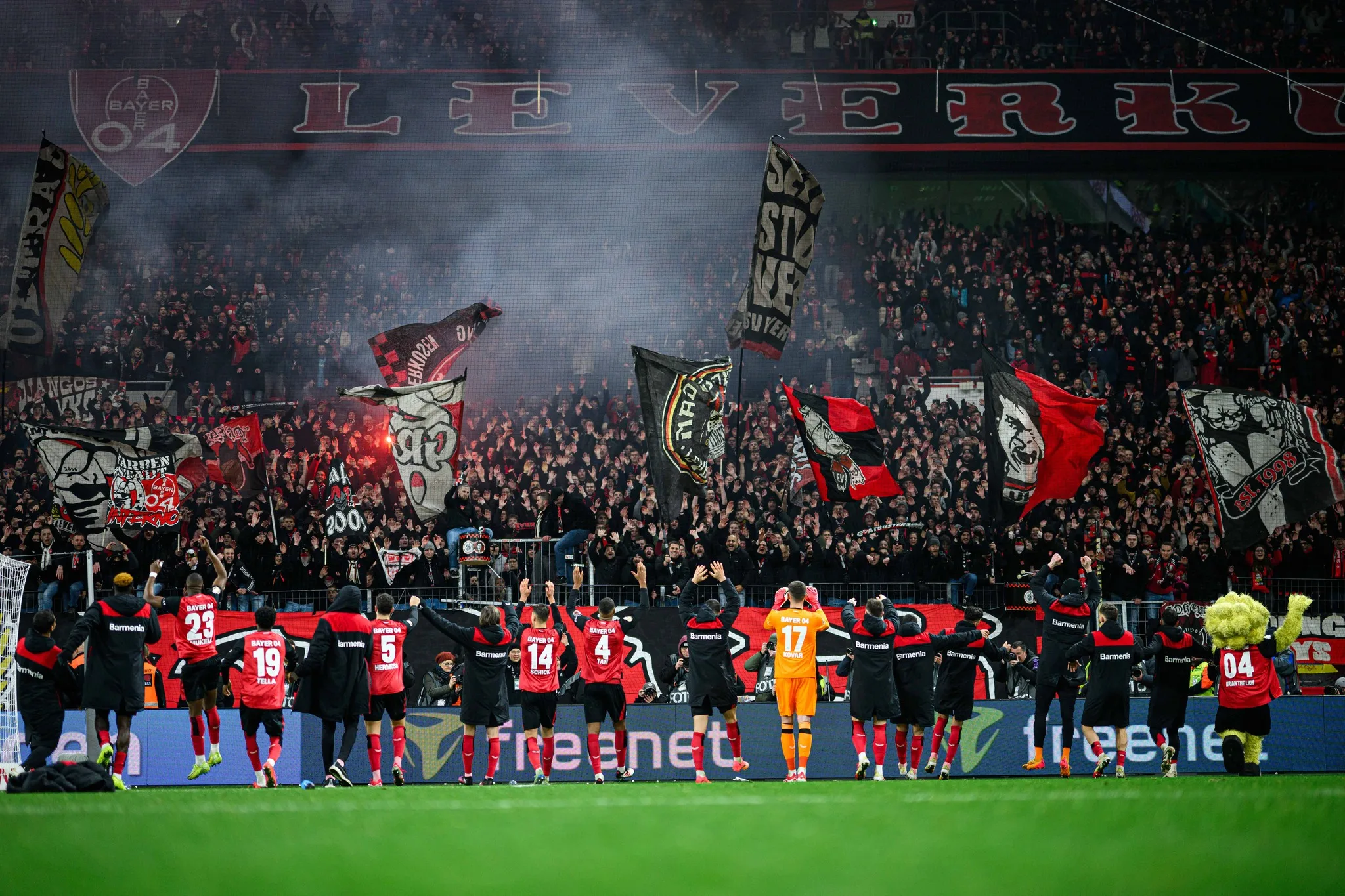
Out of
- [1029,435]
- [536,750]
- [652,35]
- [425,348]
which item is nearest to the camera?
[536,750]

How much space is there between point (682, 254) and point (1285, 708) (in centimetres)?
1619

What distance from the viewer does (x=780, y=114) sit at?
27391 millimetres

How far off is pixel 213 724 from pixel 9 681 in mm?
2080

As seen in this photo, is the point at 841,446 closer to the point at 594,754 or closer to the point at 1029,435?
the point at 1029,435

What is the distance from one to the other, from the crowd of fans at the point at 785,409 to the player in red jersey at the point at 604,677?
11.1ft

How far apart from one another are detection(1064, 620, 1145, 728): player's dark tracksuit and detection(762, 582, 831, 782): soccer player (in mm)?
2766

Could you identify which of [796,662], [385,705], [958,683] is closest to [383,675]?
[385,705]

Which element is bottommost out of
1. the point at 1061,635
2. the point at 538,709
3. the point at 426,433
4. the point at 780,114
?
the point at 538,709

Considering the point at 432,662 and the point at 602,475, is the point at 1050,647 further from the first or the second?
the point at 602,475

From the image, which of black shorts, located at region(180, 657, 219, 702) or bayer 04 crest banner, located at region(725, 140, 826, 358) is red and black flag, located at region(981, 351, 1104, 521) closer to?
bayer 04 crest banner, located at region(725, 140, 826, 358)

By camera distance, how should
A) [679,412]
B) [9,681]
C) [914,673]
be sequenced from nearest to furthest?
1. [9,681]
2. [914,673]
3. [679,412]

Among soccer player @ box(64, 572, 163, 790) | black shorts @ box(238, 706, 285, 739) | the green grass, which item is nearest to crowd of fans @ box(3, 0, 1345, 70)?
soccer player @ box(64, 572, 163, 790)

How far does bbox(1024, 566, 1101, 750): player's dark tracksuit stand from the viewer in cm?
1484

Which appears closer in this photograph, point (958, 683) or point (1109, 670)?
point (1109, 670)
